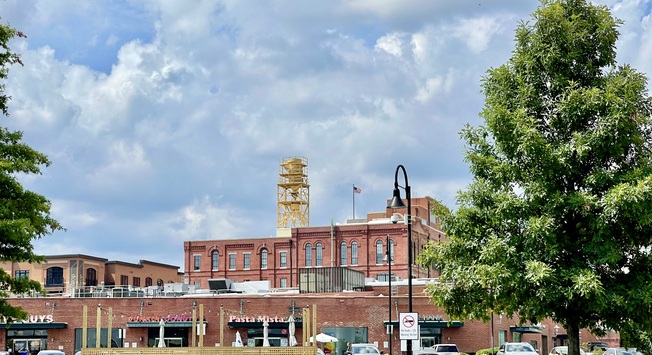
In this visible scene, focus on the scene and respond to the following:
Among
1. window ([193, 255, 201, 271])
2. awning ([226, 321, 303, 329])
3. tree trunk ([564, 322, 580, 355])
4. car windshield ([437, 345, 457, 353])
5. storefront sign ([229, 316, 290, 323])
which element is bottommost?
car windshield ([437, 345, 457, 353])

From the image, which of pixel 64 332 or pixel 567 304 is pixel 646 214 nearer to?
pixel 567 304

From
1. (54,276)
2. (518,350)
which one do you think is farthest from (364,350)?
(54,276)

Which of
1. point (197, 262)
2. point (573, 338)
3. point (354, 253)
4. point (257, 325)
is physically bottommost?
point (257, 325)

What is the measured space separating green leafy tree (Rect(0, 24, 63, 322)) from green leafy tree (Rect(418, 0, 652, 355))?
1276 cm

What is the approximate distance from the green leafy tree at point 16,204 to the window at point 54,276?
2959 inches

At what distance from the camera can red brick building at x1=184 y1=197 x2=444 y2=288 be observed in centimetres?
9731

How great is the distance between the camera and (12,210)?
25906mm

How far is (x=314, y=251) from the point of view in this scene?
10144cm

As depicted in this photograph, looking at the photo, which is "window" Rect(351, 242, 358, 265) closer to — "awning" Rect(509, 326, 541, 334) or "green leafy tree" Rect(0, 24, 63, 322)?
"awning" Rect(509, 326, 541, 334)

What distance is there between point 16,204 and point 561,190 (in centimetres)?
1643

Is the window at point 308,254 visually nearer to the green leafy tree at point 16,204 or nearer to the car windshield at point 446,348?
the car windshield at point 446,348

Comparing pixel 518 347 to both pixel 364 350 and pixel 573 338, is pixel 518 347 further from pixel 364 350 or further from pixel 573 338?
pixel 573 338

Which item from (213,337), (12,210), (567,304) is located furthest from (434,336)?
(12,210)

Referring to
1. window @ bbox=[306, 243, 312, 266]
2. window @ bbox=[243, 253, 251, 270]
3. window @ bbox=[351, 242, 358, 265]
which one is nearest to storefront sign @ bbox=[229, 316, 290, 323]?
window @ bbox=[351, 242, 358, 265]
